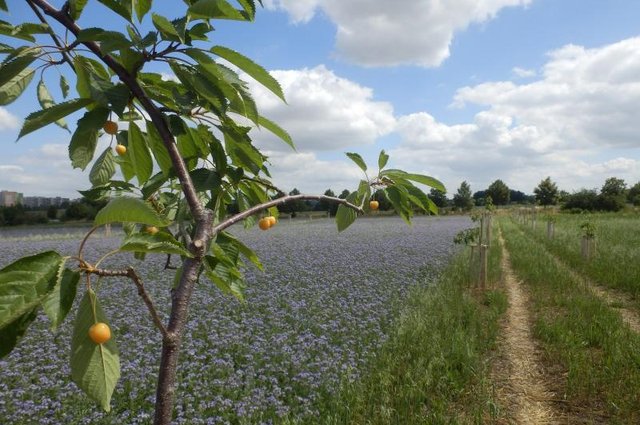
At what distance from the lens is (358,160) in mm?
1087

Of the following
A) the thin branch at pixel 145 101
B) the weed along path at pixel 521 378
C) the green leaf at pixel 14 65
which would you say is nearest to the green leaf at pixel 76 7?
the thin branch at pixel 145 101

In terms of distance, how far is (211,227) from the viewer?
2.73 ft

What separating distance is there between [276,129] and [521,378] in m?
5.06

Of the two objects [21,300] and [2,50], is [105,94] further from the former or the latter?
[21,300]

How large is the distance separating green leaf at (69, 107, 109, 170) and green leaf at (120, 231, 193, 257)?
247 mm

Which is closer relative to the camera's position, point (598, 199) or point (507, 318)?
point (507, 318)

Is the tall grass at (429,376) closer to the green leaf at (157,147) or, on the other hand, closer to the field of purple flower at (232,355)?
the field of purple flower at (232,355)

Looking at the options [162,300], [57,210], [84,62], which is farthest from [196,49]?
[57,210]

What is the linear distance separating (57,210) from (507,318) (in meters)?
47.0

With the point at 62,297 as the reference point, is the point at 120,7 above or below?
above

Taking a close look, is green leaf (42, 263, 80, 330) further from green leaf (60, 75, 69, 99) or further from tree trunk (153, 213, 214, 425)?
green leaf (60, 75, 69, 99)

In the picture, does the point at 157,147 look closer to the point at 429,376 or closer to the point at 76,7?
the point at 76,7

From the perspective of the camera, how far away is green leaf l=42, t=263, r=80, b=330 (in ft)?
1.89

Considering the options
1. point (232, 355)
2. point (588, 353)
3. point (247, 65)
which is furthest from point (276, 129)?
point (588, 353)
